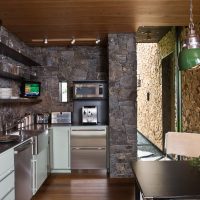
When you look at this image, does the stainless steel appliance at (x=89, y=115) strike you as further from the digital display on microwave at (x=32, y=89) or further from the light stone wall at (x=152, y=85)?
the light stone wall at (x=152, y=85)

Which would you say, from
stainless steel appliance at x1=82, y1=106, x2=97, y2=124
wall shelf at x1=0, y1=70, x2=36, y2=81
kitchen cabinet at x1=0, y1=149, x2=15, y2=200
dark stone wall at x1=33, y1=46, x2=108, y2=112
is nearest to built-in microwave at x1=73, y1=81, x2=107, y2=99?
stainless steel appliance at x1=82, y1=106, x2=97, y2=124

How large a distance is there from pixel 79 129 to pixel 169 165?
3066 millimetres

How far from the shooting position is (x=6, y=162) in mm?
3014

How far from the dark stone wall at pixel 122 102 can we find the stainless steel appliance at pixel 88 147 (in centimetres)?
25

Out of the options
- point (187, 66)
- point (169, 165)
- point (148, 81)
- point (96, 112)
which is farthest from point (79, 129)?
point (148, 81)

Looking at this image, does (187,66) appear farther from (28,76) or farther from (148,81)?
(148,81)

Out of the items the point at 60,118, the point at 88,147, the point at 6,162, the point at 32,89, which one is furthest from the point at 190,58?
the point at 60,118

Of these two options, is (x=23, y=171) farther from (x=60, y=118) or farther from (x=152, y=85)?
(x=152, y=85)

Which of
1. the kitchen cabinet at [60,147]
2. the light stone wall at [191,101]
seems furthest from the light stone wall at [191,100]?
the kitchen cabinet at [60,147]

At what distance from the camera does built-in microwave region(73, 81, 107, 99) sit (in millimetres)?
5902

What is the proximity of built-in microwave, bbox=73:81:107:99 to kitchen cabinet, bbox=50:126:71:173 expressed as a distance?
760mm

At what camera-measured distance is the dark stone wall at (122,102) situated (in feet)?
17.5

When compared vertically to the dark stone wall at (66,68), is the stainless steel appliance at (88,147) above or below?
below

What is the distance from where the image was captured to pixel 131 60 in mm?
5312
